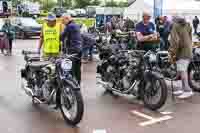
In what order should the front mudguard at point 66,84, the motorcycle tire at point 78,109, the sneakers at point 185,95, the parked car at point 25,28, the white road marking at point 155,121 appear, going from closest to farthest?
the motorcycle tire at point 78,109
the front mudguard at point 66,84
the white road marking at point 155,121
the sneakers at point 185,95
the parked car at point 25,28

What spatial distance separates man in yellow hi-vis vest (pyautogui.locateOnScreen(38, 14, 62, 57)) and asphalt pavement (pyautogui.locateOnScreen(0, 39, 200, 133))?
1.09 meters

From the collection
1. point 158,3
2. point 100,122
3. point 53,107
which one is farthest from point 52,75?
point 158,3

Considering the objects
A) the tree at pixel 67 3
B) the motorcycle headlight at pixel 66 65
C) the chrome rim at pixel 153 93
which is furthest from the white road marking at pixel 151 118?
the tree at pixel 67 3

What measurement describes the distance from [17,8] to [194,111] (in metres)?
44.7

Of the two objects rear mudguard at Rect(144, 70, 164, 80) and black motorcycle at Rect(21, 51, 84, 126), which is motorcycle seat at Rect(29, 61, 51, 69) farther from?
rear mudguard at Rect(144, 70, 164, 80)

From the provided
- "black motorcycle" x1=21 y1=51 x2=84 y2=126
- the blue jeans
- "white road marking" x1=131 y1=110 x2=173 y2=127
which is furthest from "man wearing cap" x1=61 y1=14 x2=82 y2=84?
the blue jeans

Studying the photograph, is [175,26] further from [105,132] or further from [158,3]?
[158,3]

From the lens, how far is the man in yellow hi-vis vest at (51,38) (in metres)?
8.11

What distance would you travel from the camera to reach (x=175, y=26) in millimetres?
8383

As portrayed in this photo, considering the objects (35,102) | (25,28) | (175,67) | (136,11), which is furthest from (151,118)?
(136,11)

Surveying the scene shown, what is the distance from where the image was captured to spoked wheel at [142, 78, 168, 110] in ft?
24.1

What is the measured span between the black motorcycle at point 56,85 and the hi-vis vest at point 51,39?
30cm

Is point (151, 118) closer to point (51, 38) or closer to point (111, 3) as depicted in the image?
point (51, 38)

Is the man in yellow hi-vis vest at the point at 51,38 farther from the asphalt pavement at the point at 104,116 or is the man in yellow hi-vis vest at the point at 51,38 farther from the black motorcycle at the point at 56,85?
the asphalt pavement at the point at 104,116
